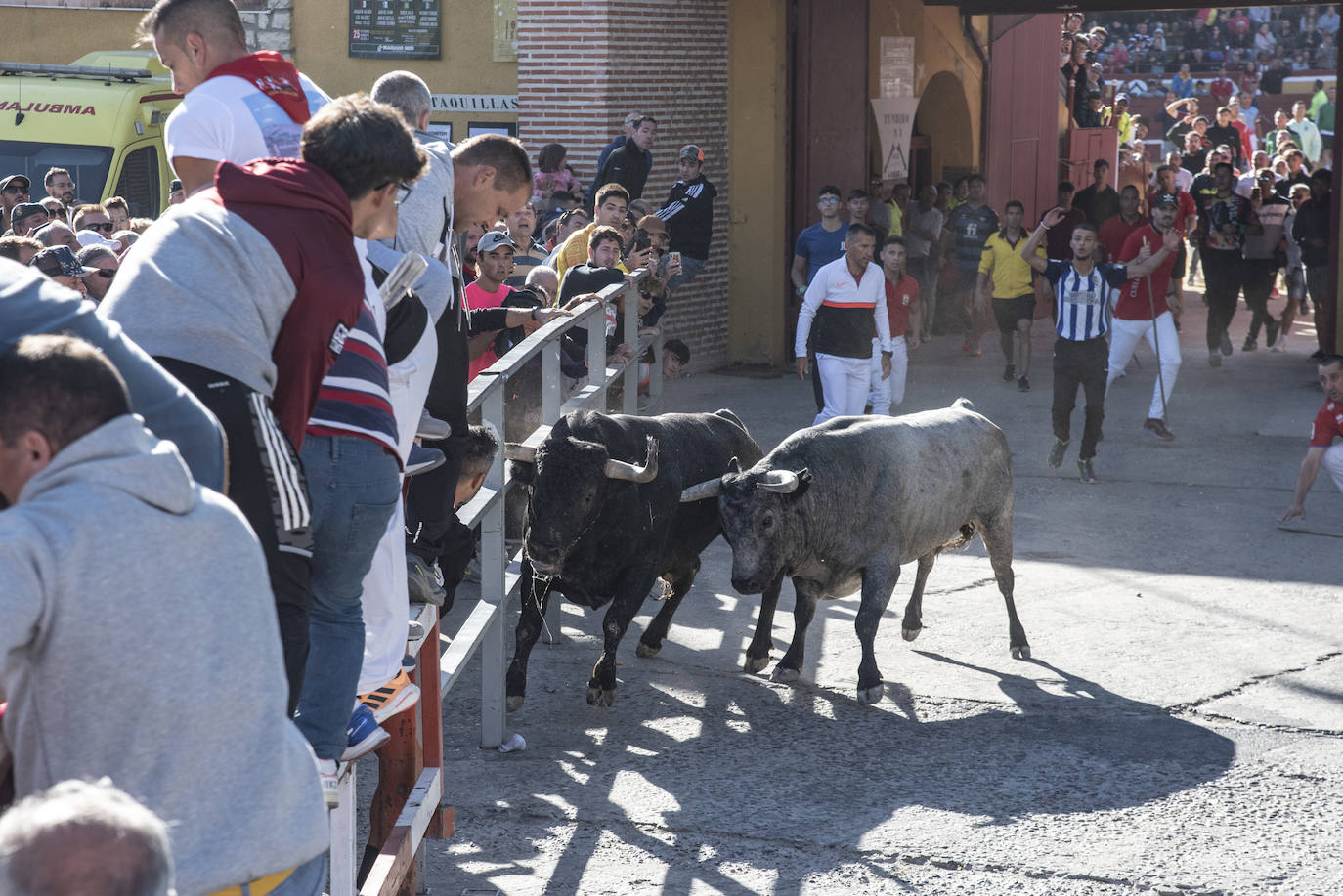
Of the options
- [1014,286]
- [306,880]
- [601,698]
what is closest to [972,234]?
[1014,286]

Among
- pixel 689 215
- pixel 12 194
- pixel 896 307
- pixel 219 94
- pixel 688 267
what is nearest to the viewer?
pixel 219 94

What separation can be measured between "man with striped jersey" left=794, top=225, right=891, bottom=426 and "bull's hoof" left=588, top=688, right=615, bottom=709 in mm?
5041

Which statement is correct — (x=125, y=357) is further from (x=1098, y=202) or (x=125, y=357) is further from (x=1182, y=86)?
(x=1182, y=86)

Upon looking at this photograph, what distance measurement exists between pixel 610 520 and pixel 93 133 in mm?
9373

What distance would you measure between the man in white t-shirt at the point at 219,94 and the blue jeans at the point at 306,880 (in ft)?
6.25

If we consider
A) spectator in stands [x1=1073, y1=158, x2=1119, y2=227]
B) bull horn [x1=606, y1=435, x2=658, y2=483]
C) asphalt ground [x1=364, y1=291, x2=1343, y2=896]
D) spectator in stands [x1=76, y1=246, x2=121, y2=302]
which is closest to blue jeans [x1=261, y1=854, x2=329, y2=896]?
asphalt ground [x1=364, y1=291, x2=1343, y2=896]

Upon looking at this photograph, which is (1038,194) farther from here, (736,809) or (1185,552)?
(736,809)

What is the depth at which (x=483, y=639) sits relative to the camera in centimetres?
654

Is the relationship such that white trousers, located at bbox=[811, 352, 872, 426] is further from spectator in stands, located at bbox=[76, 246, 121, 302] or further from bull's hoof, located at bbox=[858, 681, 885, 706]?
spectator in stands, located at bbox=[76, 246, 121, 302]

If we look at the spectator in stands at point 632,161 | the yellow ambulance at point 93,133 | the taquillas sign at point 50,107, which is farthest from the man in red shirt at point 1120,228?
the taquillas sign at point 50,107

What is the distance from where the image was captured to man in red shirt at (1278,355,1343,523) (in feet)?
34.6

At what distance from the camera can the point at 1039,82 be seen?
2291 centimetres

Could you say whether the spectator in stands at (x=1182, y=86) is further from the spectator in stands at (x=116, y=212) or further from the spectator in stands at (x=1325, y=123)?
the spectator in stands at (x=116, y=212)

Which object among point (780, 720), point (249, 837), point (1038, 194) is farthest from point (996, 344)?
point (249, 837)
